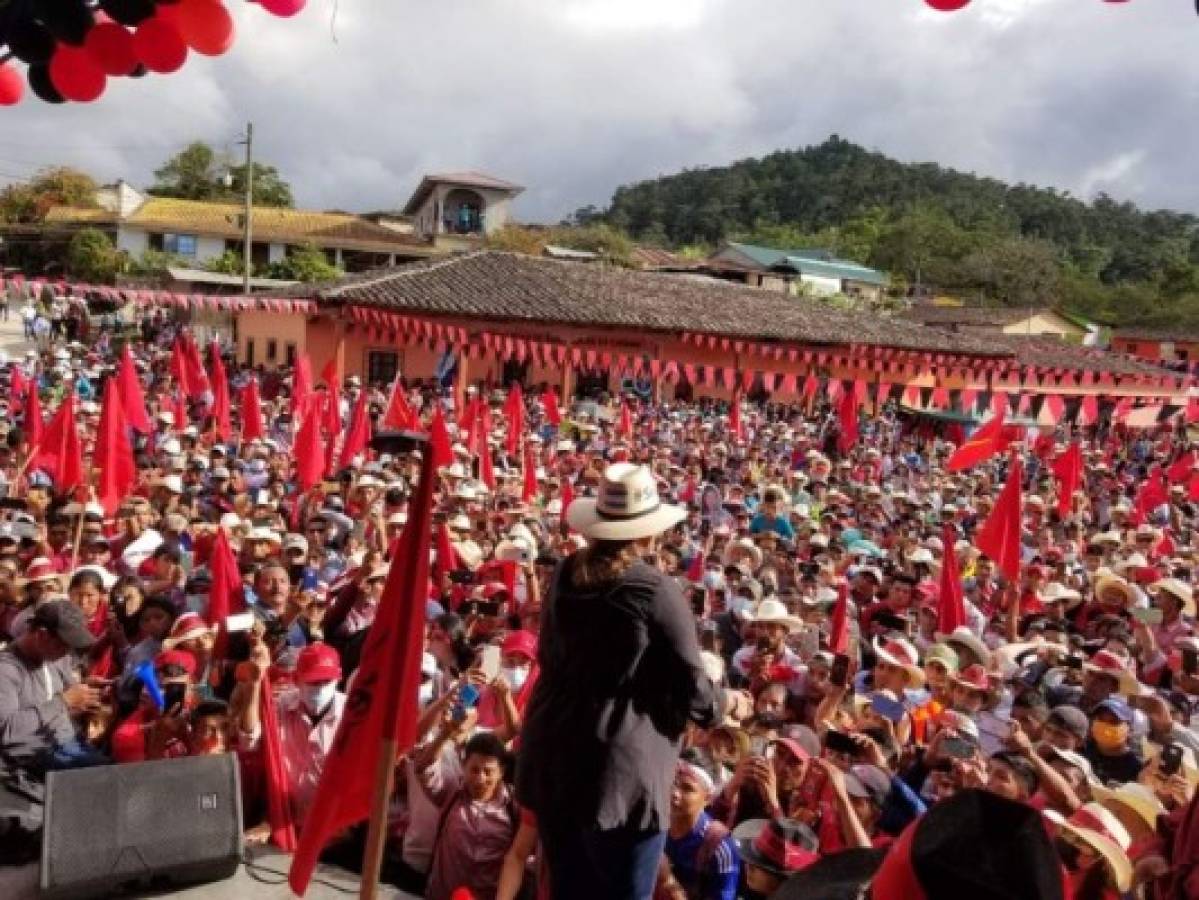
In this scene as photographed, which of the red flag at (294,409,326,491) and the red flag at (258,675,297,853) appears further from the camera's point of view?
the red flag at (294,409,326,491)

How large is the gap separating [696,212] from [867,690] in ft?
369

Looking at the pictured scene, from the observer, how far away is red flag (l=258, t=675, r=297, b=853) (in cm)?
442

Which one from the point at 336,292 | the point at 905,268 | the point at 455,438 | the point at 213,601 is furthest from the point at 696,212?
the point at 213,601

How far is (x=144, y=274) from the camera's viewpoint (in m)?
39.2

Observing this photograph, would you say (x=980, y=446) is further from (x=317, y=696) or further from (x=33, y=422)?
(x=33, y=422)

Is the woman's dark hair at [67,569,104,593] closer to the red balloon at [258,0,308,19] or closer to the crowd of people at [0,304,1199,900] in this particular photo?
the crowd of people at [0,304,1199,900]

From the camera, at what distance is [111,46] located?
3.07 metres

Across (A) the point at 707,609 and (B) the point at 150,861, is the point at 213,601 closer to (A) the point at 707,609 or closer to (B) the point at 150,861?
(B) the point at 150,861

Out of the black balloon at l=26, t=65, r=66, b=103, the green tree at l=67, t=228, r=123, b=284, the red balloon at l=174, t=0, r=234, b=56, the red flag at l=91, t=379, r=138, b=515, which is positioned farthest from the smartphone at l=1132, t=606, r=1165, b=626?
the green tree at l=67, t=228, r=123, b=284

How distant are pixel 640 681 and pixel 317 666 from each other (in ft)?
7.65

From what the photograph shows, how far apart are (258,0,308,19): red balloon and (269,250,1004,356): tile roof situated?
72.7ft

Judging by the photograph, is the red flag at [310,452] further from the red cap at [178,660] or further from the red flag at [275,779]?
the red flag at [275,779]

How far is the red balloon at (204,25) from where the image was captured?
3043 millimetres

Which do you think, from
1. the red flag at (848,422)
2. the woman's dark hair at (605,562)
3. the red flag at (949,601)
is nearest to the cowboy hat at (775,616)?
the red flag at (949,601)
